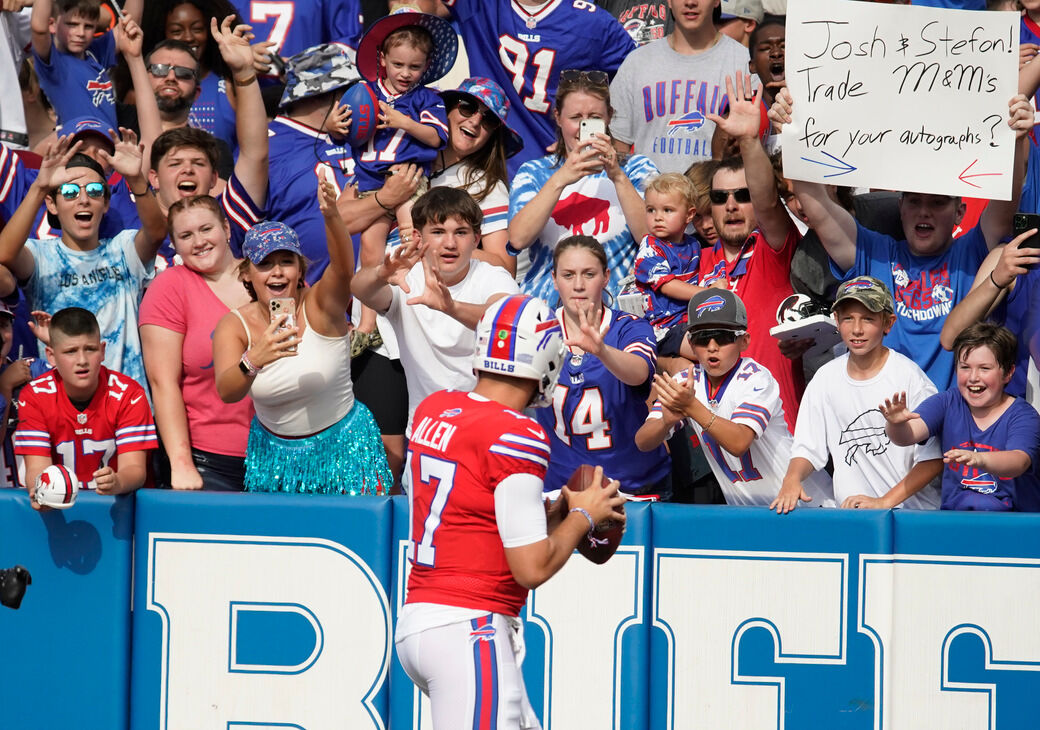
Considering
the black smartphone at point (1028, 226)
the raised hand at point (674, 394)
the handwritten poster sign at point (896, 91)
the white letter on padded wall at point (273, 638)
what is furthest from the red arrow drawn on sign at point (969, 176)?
the white letter on padded wall at point (273, 638)

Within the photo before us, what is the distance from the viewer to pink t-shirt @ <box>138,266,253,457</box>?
22.9 feet

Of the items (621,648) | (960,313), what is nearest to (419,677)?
(621,648)

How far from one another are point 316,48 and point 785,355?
12.5 ft

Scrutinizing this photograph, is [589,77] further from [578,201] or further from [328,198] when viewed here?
[328,198]

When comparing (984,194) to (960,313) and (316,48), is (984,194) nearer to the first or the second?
(960,313)

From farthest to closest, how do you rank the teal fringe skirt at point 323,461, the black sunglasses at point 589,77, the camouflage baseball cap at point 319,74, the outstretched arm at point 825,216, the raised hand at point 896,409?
1. the camouflage baseball cap at point 319,74
2. the black sunglasses at point 589,77
3. the outstretched arm at point 825,216
4. the teal fringe skirt at point 323,461
5. the raised hand at point 896,409

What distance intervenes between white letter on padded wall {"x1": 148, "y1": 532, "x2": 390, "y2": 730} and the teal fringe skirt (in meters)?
0.38

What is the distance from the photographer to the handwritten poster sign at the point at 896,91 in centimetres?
705

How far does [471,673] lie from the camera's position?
457 cm

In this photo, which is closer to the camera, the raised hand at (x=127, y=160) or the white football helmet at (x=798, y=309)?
the white football helmet at (x=798, y=309)

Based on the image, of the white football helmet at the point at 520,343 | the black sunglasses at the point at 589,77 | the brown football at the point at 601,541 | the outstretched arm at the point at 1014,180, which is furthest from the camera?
the black sunglasses at the point at 589,77

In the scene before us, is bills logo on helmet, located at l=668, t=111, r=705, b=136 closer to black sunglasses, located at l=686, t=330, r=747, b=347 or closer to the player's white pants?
black sunglasses, located at l=686, t=330, r=747, b=347

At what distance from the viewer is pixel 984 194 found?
22.7 ft

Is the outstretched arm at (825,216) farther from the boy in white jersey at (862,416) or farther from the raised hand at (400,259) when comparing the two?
the raised hand at (400,259)
